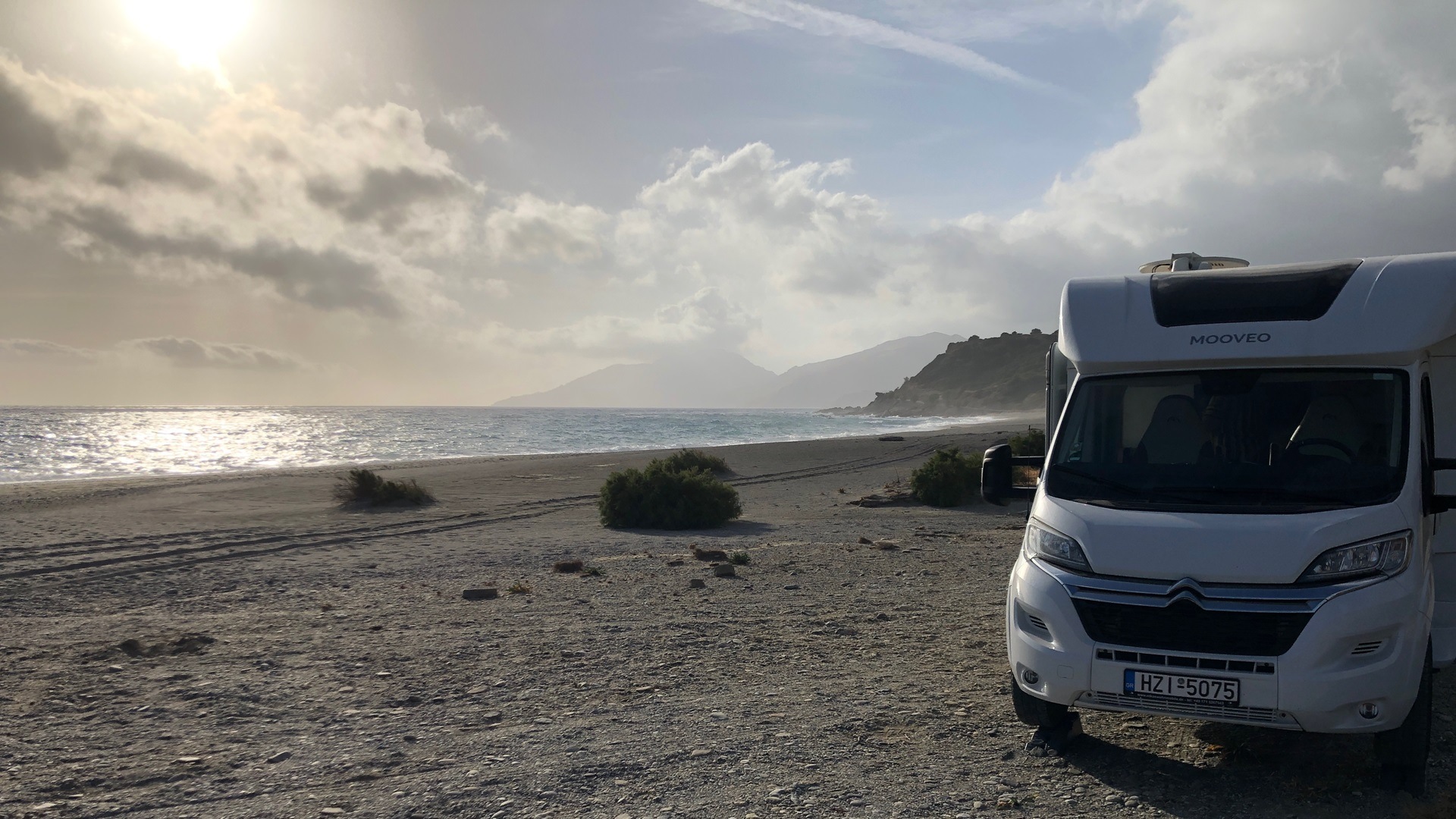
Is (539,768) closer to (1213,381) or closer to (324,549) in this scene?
(1213,381)

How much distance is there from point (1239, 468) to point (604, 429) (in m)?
67.7

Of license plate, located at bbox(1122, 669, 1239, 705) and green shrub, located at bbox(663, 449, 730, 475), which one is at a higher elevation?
green shrub, located at bbox(663, 449, 730, 475)

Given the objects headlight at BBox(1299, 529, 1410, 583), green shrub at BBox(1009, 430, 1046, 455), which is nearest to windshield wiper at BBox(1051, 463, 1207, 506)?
headlight at BBox(1299, 529, 1410, 583)

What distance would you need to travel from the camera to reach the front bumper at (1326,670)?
4.00 metres

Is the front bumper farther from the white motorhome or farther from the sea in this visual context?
the sea

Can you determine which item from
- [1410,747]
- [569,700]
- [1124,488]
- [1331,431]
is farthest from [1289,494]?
[569,700]

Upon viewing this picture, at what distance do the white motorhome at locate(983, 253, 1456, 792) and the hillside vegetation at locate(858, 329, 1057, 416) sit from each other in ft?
344

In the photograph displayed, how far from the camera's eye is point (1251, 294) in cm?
514

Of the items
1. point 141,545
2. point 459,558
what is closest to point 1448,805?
point 459,558

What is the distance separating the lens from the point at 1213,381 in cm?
511

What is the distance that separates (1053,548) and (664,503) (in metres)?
11.9

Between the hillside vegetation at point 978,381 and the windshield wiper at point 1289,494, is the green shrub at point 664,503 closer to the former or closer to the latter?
the windshield wiper at point 1289,494

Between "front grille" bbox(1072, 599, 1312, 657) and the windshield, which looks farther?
the windshield

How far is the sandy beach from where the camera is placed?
4344 mm
